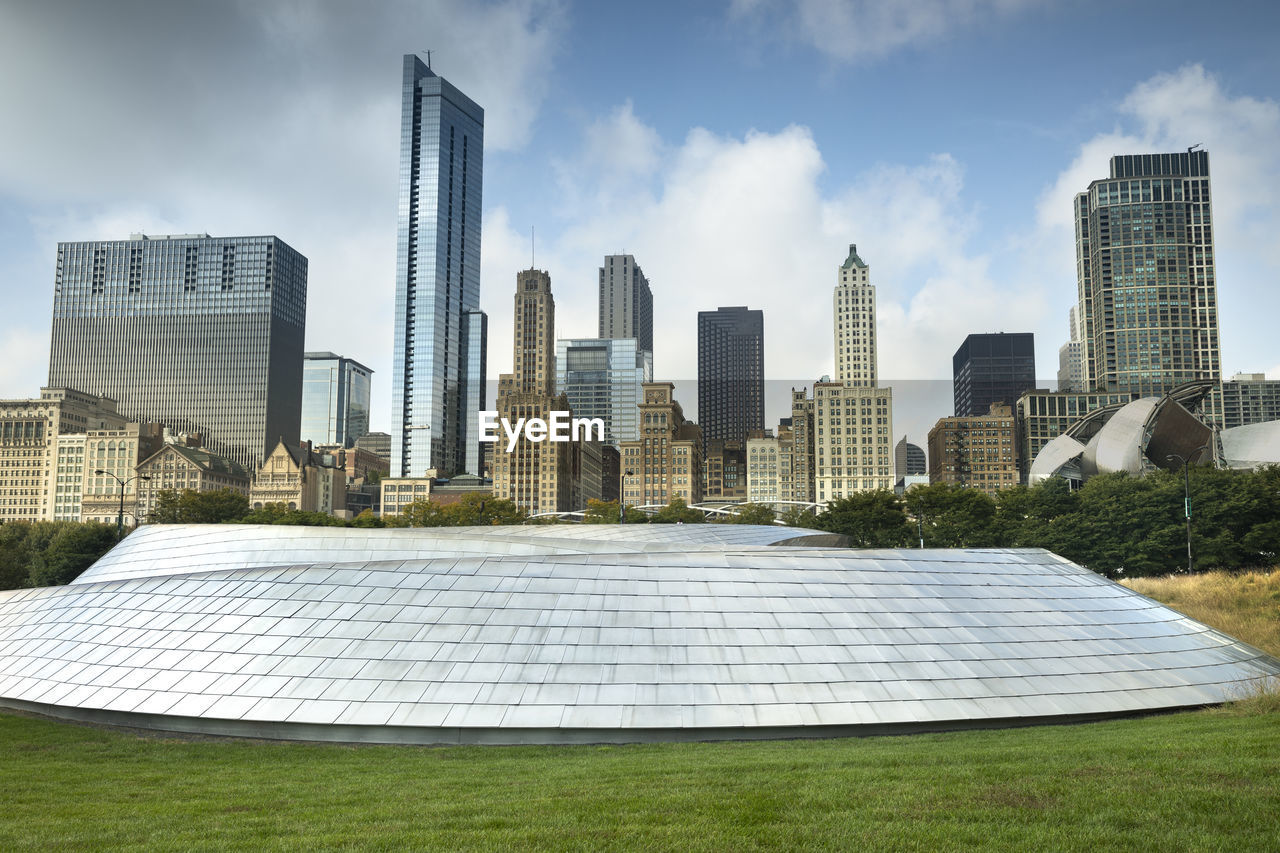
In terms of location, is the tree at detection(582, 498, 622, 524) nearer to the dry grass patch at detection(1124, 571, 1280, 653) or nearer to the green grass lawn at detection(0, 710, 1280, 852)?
the dry grass patch at detection(1124, 571, 1280, 653)

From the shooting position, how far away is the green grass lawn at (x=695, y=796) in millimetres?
10227

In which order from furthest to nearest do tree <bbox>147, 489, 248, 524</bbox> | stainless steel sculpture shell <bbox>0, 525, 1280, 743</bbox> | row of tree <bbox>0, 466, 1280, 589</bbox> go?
1. tree <bbox>147, 489, 248, 524</bbox>
2. row of tree <bbox>0, 466, 1280, 589</bbox>
3. stainless steel sculpture shell <bbox>0, 525, 1280, 743</bbox>

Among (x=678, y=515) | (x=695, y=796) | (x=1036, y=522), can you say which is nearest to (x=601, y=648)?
(x=695, y=796)

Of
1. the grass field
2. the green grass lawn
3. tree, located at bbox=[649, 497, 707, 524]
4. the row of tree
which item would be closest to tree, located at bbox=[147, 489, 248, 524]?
the row of tree

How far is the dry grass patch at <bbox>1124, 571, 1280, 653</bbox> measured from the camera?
37125mm

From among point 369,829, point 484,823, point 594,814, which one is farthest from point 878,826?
point 369,829

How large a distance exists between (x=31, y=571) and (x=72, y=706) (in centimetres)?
7693

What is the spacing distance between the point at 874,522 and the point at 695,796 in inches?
3221

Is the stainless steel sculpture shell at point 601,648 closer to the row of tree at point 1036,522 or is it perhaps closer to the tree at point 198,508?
the row of tree at point 1036,522

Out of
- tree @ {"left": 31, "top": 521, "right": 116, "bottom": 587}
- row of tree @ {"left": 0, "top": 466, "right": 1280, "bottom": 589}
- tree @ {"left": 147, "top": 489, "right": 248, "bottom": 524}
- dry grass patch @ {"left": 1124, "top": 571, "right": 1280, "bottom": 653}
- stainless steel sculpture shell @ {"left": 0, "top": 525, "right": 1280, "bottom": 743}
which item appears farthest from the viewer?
tree @ {"left": 147, "top": 489, "right": 248, "bottom": 524}

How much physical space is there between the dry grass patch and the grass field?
23.3m

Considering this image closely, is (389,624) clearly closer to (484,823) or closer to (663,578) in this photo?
(663,578)

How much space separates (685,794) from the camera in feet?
40.9

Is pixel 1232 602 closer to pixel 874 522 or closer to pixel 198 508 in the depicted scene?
pixel 874 522
